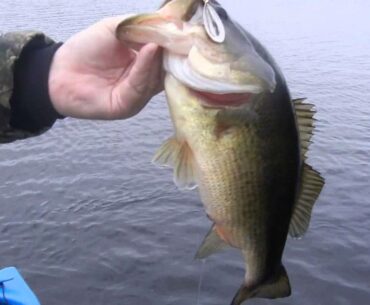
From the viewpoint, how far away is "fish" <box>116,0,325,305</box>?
199 centimetres

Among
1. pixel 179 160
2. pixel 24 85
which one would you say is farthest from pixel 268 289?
pixel 24 85

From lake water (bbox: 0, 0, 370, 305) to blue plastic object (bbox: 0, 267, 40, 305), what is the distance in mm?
2453

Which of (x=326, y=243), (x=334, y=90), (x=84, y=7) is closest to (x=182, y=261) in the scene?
(x=326, y=243)

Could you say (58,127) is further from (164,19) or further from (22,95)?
(164,19)

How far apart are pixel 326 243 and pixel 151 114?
6709 millimetres

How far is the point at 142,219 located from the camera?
9.40 m

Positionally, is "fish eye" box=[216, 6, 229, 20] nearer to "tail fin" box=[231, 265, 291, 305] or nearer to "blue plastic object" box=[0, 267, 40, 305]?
"tail fin" box=[231, 265, 291, 305]

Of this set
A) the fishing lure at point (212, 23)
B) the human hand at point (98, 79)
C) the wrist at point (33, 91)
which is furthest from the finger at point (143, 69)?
the wrist at point (33, 91)

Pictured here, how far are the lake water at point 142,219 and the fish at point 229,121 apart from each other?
5.15 m

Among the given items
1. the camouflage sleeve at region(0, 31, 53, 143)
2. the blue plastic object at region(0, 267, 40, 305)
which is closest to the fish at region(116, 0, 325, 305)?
the camouflage sleeve at region(0, 31, 53, 143)

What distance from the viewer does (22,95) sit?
10.1 feet

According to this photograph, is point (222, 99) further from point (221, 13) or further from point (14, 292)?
point (14, 292)

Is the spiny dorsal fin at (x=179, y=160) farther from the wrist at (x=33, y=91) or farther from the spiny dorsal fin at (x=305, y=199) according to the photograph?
the wrist at (x=33, y=91)

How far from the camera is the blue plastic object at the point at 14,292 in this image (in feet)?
15.2
